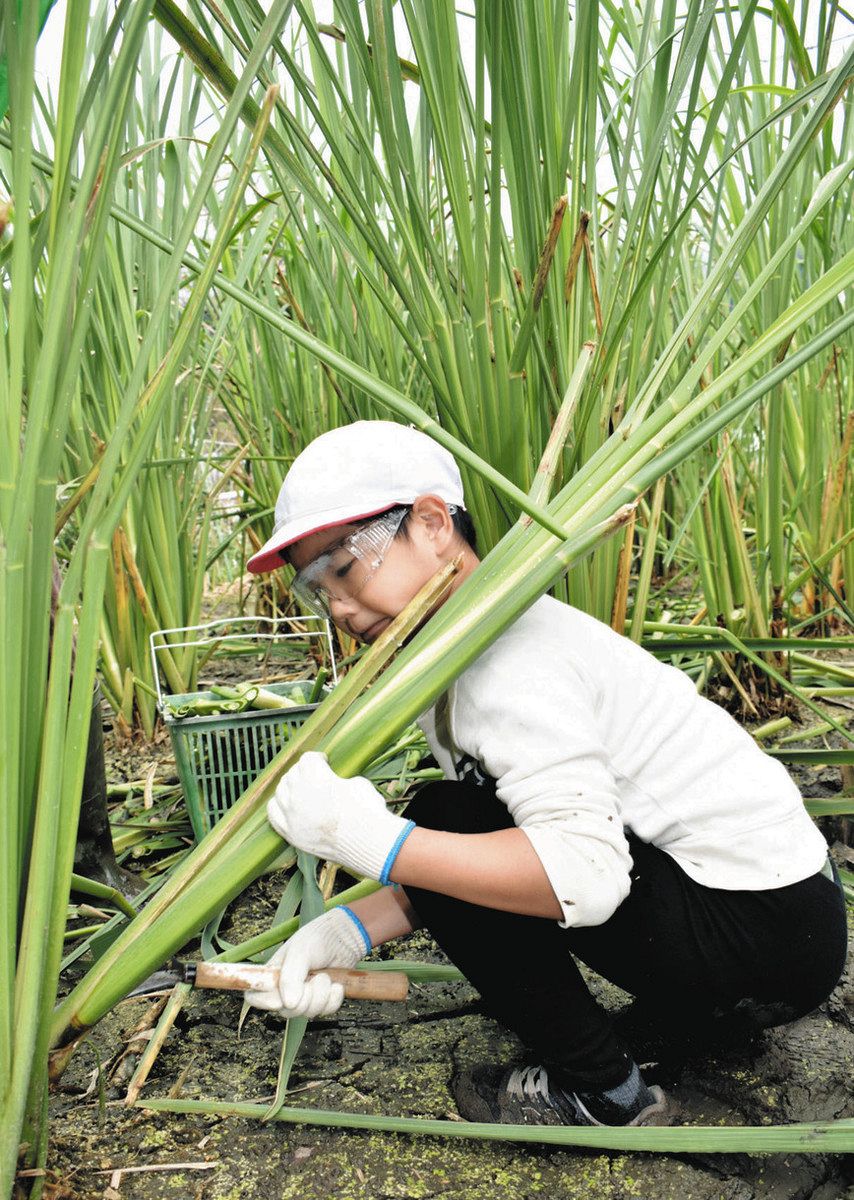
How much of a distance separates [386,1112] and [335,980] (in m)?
0.13

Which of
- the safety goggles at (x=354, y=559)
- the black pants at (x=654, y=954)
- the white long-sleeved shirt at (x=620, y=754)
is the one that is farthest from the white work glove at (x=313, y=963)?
the safety goggles at (x=354, y=559)

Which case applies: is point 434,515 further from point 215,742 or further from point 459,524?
point 215,742

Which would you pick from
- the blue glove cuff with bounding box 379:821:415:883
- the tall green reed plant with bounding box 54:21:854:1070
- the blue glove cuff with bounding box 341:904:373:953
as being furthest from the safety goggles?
the blue glove cuff with bounding box 341:904:373:953

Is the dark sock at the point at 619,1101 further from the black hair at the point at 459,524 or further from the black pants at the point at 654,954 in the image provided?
the black hair at the point at 459,524

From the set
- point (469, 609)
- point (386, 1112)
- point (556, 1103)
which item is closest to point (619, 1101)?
point (556, 1103)

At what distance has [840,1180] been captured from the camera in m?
0.90

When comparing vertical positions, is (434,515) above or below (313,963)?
above

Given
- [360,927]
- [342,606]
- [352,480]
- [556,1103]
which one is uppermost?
[352,480]

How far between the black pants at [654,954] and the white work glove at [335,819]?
121 mm

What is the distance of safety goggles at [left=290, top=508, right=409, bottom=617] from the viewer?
1010 mm

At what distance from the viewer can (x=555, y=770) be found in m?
0.89

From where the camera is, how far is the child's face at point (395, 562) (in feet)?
3.33

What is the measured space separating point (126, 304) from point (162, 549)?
46cm

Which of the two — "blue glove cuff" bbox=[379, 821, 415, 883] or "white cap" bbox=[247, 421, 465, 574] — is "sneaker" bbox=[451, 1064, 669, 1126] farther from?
"white cap" bbox=[247, 421, 465, 574]
